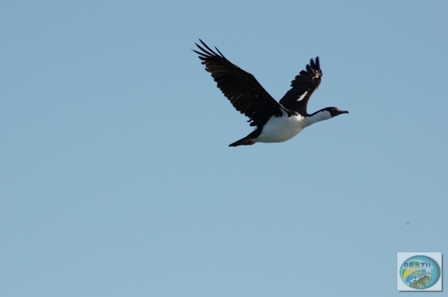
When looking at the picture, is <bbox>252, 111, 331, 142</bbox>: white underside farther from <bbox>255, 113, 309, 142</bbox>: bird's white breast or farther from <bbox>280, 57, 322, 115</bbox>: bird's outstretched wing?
<bbox>280, 57, 322, 115</bbox>: bird's outstretched wing

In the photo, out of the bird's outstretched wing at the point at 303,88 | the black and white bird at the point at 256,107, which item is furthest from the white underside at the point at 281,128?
the bird's outstretched wing at the point at 303,88

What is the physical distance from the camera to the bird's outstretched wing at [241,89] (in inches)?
1062

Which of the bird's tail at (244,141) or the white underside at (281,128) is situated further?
the bird's tail at (244,141)

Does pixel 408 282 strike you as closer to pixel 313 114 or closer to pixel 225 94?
pixel 313 114

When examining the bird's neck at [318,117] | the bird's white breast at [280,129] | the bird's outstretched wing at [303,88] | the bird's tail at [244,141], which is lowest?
the bird's tail at [244,141]

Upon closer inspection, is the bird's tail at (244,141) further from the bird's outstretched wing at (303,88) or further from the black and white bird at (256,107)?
the bird's outstretched wing at (303,88)

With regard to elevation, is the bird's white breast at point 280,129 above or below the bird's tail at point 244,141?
above

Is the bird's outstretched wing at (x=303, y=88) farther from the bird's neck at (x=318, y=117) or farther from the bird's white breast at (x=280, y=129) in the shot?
the bird's white breast at (x=280, y=129)

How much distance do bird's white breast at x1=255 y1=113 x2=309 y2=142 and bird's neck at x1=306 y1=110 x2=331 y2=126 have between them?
0.47 meters

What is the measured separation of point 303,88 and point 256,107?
4.06 m

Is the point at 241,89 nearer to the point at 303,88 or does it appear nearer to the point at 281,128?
the point at 281,128

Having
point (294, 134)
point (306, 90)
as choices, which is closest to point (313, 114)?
point (294, 134)

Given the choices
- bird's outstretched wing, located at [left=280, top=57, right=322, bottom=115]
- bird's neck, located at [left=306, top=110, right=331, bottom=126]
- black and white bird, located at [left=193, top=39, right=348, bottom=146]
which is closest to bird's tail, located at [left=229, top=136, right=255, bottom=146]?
black and white bird, located at [left=193, top=39, right=348, bottom=146]

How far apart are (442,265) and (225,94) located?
21.8 ft
